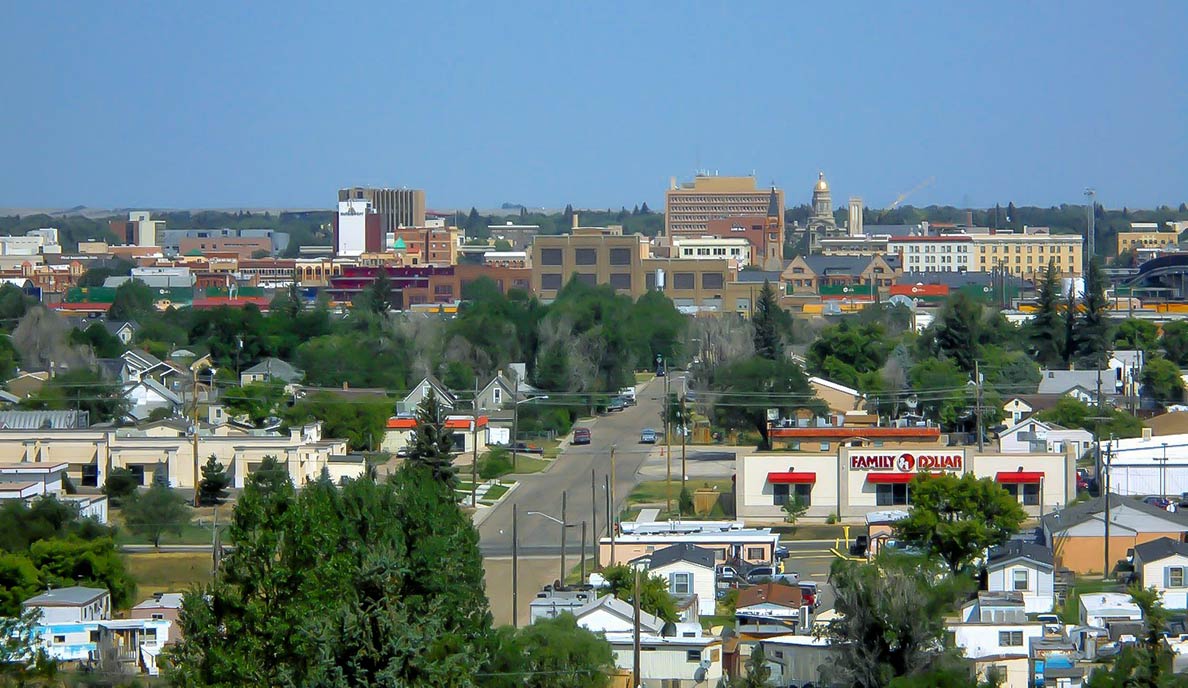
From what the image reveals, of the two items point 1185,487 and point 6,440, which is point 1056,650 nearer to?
point 1185,487

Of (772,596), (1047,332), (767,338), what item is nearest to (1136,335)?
(1047,332)

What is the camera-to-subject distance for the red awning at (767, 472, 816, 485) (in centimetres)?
2750

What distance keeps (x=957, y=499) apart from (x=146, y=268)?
261 feet

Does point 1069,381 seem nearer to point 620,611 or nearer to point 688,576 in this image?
point 688,576

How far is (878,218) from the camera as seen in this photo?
552 ft

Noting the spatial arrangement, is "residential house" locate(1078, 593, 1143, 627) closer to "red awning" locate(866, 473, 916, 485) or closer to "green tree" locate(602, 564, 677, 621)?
"green tree" locate(602, 564, 677, 621)

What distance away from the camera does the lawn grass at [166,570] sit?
73.6 ft

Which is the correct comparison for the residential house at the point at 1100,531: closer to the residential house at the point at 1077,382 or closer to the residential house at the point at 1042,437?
the residential house at the point at 1042,437

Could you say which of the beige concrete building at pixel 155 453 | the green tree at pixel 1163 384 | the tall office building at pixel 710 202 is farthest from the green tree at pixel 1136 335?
the tall office building at pixel 710 202

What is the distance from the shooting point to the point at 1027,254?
105 meters

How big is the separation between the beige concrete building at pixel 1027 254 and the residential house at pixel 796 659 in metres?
88.4

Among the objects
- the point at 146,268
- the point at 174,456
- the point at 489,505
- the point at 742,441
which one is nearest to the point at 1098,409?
the point at 742,441

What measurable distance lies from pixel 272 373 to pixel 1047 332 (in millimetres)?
18238

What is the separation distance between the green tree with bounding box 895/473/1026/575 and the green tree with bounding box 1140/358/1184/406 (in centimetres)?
1668
